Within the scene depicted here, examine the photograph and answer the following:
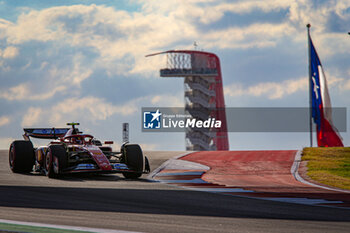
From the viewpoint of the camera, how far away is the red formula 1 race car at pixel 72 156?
50.9ft

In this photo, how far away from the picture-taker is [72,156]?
16.5 m

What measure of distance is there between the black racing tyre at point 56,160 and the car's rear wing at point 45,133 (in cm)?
315

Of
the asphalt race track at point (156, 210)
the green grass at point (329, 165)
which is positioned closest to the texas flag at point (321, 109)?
the green grass at point (329, 165)

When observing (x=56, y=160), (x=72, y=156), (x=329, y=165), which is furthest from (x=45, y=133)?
(x=329, y=165)

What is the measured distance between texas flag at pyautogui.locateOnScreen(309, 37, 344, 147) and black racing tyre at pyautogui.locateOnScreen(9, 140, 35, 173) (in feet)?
71.8

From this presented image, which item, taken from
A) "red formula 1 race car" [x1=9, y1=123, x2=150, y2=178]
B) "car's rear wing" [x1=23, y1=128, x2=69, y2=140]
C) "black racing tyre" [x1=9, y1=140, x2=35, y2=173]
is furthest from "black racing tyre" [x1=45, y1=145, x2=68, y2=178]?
"car's rear wing" [x1=23, y1=128, x2=69, y2=140]

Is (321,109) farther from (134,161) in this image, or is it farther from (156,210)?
(156,210)

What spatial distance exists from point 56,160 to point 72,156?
995mm

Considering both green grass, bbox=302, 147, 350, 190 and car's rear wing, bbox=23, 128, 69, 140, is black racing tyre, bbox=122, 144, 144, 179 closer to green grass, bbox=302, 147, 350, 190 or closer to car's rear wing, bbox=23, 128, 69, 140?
car's rear wing, bbox=23, 128, 69, 140

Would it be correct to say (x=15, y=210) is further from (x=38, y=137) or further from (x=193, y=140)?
(x=193, y=140)

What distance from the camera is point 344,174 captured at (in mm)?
19750

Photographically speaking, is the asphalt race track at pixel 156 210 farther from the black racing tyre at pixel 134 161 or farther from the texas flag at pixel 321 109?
the texas flag at pixel 321 109

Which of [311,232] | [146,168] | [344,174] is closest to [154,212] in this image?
[311,232]

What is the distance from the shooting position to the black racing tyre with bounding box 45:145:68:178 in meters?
15.5
